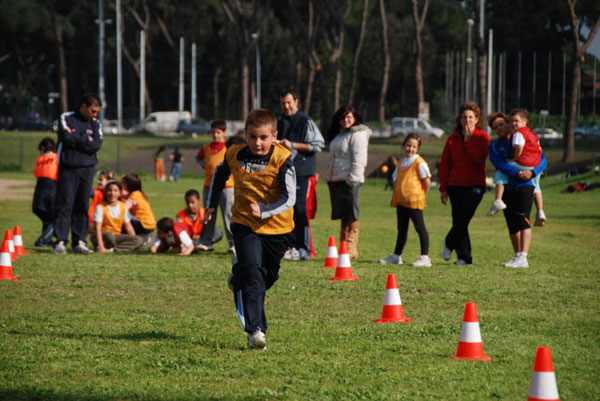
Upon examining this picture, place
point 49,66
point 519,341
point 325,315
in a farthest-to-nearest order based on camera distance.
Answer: point 49,66
point 325,315
point 519,341

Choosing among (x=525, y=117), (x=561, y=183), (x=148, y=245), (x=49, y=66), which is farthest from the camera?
(x=49, y=66)

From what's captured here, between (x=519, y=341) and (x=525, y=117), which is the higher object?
(x=525, y=117)

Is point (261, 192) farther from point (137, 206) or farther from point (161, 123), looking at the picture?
point (161, 123)

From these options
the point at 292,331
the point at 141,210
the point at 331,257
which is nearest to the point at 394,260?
the point at 331,257

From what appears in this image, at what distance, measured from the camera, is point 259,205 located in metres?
6.36

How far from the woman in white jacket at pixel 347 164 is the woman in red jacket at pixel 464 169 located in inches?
42.2

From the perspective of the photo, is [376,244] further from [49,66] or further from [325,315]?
[49,66]

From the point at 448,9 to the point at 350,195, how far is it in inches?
2939

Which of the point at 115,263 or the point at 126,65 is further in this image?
the point at 126,65

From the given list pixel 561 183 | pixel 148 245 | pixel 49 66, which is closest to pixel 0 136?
pixel 49 66

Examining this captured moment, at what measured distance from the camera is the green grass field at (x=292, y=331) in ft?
16.9

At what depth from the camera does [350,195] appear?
11648 mm

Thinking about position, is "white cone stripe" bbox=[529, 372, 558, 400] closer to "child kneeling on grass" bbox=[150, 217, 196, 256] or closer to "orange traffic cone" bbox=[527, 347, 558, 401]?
"orange traffic cone" bbox=[527, 347, 558, 401]

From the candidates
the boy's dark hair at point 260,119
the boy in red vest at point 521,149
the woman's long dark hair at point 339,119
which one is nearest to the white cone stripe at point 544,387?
the boy's dark hair at point 260,119
